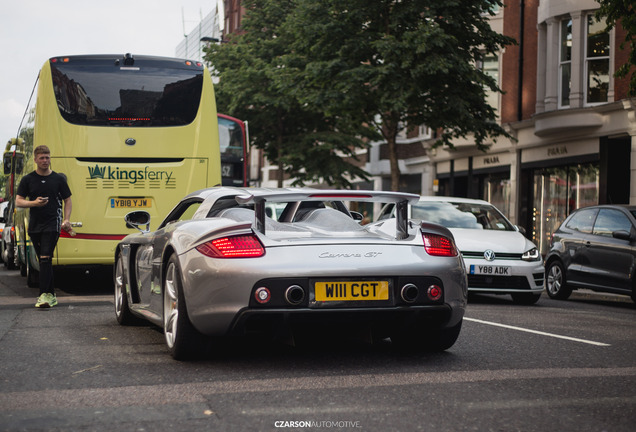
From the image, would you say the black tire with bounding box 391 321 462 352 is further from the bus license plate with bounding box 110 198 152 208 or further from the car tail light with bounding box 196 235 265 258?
the bus license plate with bounding box 110 198 152 208

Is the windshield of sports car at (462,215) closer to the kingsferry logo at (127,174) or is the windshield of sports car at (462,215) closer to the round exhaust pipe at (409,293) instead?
the kingsferry logo at (127,174)

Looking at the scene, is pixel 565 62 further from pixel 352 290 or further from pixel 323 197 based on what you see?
pixel 352 290

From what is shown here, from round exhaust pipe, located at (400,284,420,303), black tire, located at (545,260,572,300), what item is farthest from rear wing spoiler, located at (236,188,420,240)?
black tire, located at (545,260,572,300)

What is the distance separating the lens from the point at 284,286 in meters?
5.77

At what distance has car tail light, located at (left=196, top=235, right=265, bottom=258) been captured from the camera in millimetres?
5848

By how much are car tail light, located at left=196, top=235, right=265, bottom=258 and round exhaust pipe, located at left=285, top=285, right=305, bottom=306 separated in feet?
0.94

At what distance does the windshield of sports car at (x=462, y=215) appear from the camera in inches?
545

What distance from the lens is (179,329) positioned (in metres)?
6.11

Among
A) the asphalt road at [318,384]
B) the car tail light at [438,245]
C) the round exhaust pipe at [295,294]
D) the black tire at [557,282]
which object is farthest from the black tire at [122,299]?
the black tire at [557,282]

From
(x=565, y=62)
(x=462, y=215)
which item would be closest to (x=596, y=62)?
(x=565, y=62)

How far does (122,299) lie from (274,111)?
953 inches

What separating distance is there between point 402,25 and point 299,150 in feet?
34.0

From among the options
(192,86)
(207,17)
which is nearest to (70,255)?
(192,86)

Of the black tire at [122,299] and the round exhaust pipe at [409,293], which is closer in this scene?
the round exhaust pipe at [409,293]
